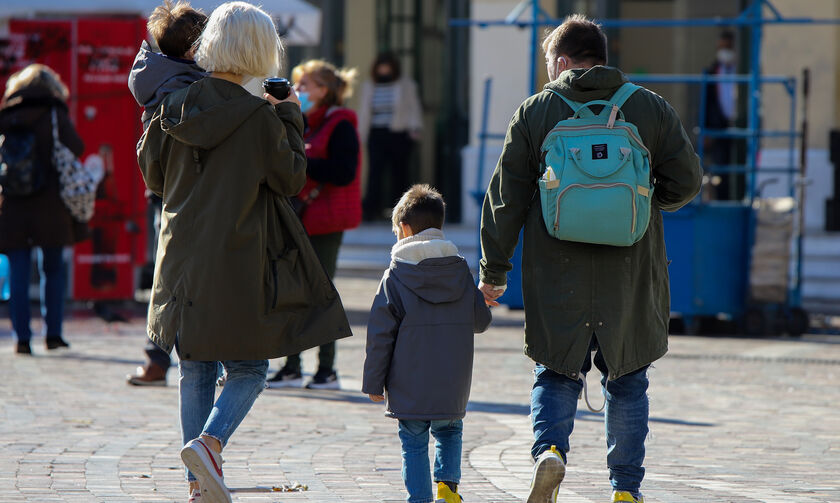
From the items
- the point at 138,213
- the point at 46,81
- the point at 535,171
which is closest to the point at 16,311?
the point at 46,81

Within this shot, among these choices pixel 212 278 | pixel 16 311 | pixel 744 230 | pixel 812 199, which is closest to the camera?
pixel 212 278

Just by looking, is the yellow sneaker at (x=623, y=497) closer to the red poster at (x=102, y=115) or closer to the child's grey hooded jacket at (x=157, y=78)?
the child's grey hooded jacket at (x=157, y=78)

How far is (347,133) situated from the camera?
7379 mm

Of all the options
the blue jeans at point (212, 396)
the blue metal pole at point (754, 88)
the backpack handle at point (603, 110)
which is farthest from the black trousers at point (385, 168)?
the backpack handle at point (603, 110)

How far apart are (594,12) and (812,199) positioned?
3415 millimetres

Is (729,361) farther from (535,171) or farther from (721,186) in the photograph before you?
(721,186)

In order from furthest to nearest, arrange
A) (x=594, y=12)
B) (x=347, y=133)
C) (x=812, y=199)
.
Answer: (x=594, y=12) < (x=812, y=199) < (x=347, y=133)

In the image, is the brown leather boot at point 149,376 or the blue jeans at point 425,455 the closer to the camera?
the blue jeans at point 425,455

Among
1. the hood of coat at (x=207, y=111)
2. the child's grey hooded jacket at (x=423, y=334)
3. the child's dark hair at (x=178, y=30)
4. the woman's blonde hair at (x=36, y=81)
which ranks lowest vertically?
the child's grey hooded jacket at (x=423, y=334)

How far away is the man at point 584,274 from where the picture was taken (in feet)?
14.6

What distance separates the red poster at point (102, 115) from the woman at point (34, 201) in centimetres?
220

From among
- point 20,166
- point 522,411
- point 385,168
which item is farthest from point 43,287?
point 385,168

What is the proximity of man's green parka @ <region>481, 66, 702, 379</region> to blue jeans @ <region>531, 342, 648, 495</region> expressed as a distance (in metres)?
0.08

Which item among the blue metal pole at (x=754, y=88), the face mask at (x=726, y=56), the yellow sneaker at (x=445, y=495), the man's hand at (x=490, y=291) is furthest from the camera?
the face mask at (x=726, y=56)
